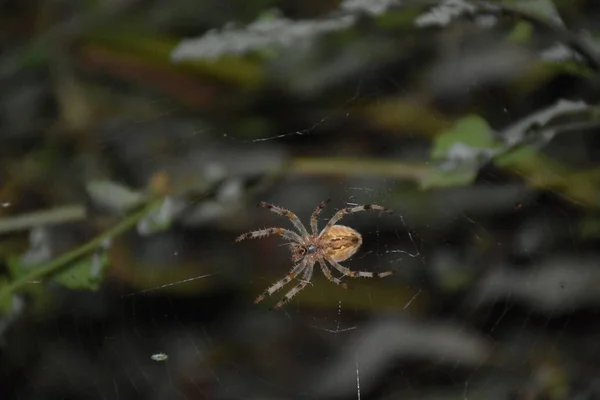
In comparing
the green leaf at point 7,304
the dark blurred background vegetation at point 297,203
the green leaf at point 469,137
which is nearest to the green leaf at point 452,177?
the green leaf at point 469,137

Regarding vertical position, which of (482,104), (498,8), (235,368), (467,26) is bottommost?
(235,368)

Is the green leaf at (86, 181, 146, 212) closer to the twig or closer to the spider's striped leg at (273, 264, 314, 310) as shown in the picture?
the twig

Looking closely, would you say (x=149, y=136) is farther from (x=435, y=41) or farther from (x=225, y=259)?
(x=435, y=41)

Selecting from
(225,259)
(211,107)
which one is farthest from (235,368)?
(211,107)

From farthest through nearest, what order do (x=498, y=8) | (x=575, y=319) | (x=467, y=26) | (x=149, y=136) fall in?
(x=149, y=136) → (x=467, y=26) → (x=575, y=319) → (x=498, y=8)

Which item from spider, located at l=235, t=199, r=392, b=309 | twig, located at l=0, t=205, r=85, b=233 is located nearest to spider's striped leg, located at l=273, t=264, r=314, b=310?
spider, located at l=235, t=199, r=392, b=309

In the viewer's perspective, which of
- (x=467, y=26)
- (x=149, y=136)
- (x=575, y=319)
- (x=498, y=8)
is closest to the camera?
(x=498, y=8)

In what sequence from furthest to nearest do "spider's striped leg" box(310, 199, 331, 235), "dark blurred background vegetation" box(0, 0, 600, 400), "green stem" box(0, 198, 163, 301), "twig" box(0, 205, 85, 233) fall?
1. "spider's striped leg" box(310, 199, 331, 235)
2. "dark blurred background vegetation" box(0, 0, 600, 400)
3. "twig" box(0, 205, 85, 233)
4. "green stem" box(0, 198, 163, 301)
